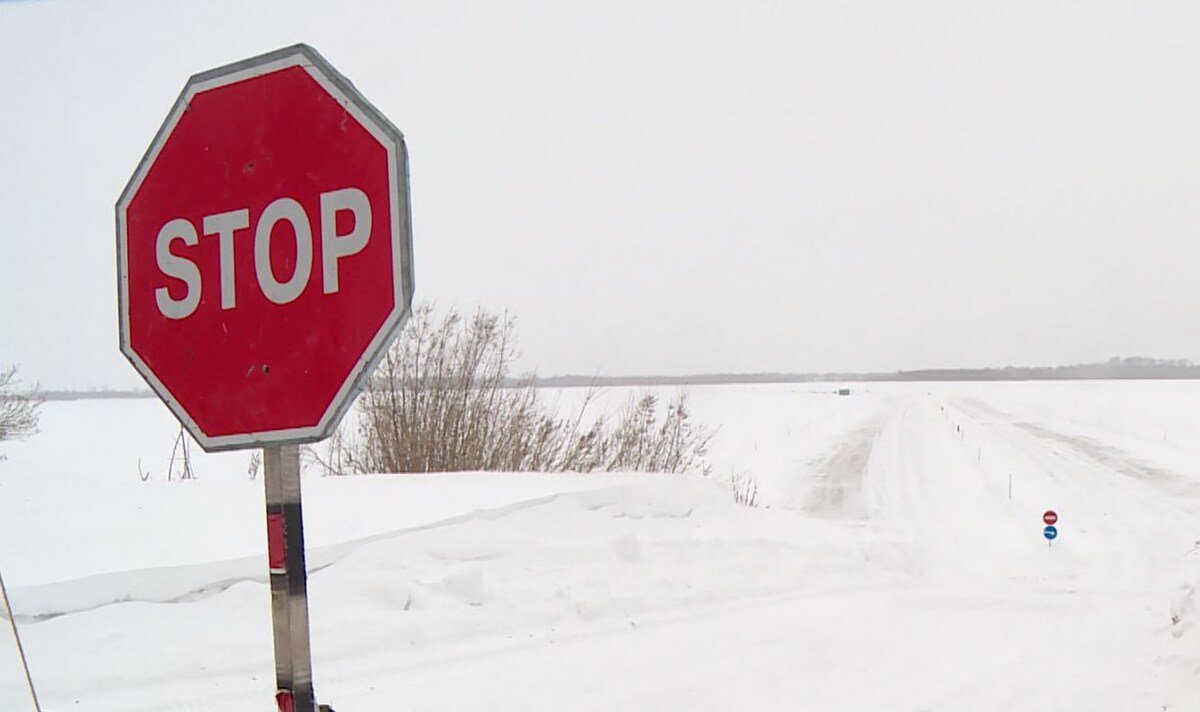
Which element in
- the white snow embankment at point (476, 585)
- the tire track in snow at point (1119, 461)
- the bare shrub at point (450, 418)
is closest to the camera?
the white snow embankment at point (476, 585)

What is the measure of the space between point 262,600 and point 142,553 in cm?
85

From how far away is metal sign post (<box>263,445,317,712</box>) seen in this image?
200 centimetres

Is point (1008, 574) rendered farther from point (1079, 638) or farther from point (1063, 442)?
point (1063, 442)

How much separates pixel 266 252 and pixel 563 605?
495 cm

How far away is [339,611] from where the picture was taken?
573 cm

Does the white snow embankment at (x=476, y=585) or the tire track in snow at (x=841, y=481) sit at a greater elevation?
the white snow embankment at (x=476, y=585)

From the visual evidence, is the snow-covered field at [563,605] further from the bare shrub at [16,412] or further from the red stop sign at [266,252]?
the bare shrub at [16,412]

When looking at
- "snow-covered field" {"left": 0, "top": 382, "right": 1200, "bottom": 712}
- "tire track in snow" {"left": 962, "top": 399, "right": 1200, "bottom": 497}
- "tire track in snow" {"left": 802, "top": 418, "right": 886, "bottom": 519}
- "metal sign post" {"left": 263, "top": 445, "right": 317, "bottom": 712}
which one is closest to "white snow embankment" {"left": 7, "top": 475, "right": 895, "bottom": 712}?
"snow-covered field" {"left": 0, "top": 382, "right": 1200, "bottom": 712}

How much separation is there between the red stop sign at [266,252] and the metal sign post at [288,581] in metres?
0.09

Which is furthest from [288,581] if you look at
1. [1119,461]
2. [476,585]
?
[1119,461]

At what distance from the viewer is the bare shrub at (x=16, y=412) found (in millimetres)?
17031

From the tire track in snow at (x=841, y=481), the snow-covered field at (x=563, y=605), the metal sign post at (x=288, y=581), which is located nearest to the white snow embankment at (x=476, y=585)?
the snow-covered field at (x=563, y=605)

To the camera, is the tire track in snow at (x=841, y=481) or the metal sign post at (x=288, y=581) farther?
the tire track in snow at (x=841, y=481)

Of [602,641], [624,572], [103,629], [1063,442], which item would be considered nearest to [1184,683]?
[602,641]
